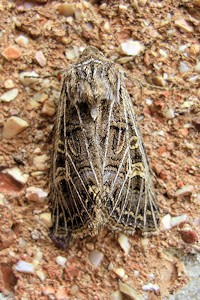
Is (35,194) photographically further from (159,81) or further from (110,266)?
(159,81)

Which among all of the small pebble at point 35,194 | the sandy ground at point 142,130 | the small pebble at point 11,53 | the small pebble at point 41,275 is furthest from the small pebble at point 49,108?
the small pebble at point 41,275

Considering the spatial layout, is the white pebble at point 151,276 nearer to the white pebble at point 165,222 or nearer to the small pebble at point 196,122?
the white pebble at point 165,222

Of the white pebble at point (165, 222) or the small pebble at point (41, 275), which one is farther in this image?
the white pebble at point (165, 222)

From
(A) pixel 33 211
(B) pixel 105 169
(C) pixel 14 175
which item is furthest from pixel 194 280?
(C) pixel 14 175

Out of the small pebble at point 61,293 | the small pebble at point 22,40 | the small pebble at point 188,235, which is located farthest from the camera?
the small pebble at point 22,40

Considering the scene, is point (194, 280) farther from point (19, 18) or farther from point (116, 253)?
point (19, 18)

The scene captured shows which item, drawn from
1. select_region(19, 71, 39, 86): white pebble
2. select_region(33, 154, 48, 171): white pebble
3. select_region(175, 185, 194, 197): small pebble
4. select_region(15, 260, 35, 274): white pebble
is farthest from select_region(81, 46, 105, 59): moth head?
select_region(15, 260, 35, 274): white pebble
